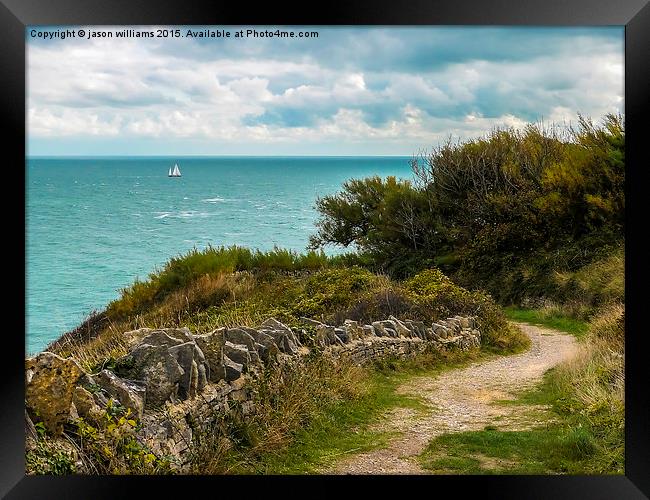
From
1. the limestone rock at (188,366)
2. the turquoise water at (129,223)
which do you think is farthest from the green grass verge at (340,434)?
the turquoise water at (129,223)

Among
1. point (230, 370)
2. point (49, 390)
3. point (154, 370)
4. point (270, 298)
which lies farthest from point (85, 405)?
point (270, 298)

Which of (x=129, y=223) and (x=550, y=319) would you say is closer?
(x=550, y=319)

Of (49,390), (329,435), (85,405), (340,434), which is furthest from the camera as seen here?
(340,434)

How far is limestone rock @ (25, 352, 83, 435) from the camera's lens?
391cm

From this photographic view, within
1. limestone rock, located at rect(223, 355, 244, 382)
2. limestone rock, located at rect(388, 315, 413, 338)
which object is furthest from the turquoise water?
limestone rock, located at rect(388, 315, 413, 338)

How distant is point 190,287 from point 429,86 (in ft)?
39.9

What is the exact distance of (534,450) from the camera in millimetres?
5699

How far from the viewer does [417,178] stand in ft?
63.5

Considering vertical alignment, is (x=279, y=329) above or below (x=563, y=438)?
above

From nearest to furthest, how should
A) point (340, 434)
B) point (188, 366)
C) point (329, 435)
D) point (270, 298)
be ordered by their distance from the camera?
1. point (188, 366)
2. point (329, 435)
3. point (340, 434)
4. point (270, 298)
